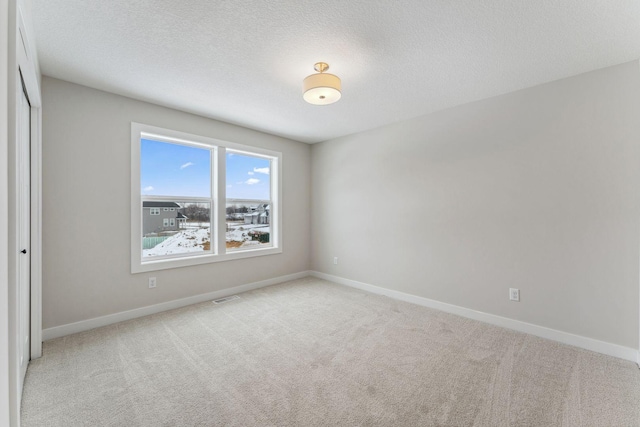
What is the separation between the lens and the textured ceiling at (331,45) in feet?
5.86

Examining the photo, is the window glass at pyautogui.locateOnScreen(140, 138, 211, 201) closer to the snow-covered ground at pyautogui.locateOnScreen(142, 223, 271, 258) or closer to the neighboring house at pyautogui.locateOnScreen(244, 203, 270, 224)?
the snow-covered ground at pyautogui.locateOnScreen(142, 223, 271, 258)

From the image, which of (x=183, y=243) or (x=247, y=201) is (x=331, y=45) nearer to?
(x=247, y=201)

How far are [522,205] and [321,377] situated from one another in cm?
256

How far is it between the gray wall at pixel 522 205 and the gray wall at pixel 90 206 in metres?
2.84

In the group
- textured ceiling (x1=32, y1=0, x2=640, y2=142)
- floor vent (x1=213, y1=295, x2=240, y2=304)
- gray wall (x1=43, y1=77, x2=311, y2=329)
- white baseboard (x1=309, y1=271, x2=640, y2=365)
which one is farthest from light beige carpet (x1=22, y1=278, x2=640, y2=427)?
textured ceiling (x1=32, y1=0, x2=640, y2=142)

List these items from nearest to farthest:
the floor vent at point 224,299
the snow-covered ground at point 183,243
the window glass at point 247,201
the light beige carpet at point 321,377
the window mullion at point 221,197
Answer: the light beige carpet at point 321,377 < the snow-covered ground at point 183,243 < the floor vent at point 224,299 < the window mullion at point 221,197 < the window glass at point 247,201

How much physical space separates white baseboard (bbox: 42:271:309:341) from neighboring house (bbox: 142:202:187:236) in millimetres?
891

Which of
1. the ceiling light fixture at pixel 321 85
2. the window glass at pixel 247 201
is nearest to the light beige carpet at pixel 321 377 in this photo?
the window glass at pixel 247 201

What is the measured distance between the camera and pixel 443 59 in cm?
234

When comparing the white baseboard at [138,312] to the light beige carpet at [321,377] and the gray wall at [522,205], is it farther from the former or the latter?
the gray wall at [522,205]

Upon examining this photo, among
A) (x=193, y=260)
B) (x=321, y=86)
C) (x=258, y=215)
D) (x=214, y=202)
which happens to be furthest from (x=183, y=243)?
(x=321, y=86)

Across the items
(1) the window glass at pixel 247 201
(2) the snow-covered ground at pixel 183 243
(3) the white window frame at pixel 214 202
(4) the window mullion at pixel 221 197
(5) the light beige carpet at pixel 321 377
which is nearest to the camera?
(5) the light beige carpet at pixel 321 377

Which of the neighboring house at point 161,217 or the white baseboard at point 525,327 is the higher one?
the neighboring house at point 161,217

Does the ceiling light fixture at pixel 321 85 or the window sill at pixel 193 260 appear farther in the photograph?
the window sill at pixel 193 260
